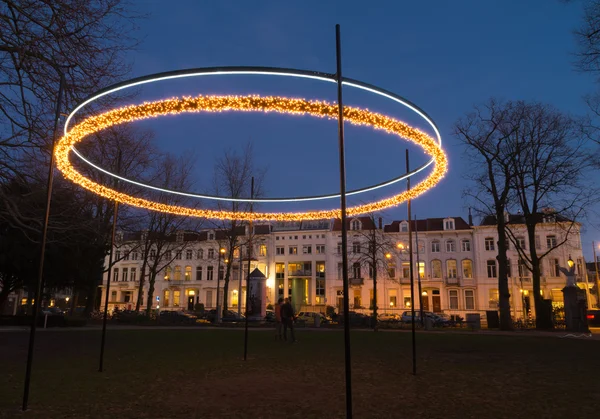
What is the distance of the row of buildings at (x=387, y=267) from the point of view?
6294cm

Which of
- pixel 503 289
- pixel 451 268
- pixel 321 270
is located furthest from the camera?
pixel 321 270

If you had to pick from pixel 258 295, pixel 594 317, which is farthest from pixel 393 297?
pixel 258 295

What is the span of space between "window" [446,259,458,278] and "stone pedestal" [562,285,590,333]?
34.5 metres

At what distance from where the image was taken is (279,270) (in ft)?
241

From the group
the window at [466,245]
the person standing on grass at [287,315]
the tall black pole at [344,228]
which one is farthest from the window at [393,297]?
the tall black pole at [344,228]

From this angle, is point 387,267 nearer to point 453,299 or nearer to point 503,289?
point 453,299

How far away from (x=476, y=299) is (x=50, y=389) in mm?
63999

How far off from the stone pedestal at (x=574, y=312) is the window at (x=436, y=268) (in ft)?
114

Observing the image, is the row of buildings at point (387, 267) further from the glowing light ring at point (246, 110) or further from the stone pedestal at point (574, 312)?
the glowing light ring at point (246, 110)

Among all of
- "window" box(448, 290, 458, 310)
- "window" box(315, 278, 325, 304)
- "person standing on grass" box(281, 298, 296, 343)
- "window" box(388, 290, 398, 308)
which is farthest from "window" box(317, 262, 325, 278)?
"person standing on grass" box(281, 298, 296, 343)

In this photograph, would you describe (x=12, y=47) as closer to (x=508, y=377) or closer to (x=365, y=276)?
(x=508, y=377)

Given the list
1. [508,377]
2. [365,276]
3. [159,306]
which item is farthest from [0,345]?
[159,306]

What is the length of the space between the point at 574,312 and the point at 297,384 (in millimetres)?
28869

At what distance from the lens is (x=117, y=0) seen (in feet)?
33.6
